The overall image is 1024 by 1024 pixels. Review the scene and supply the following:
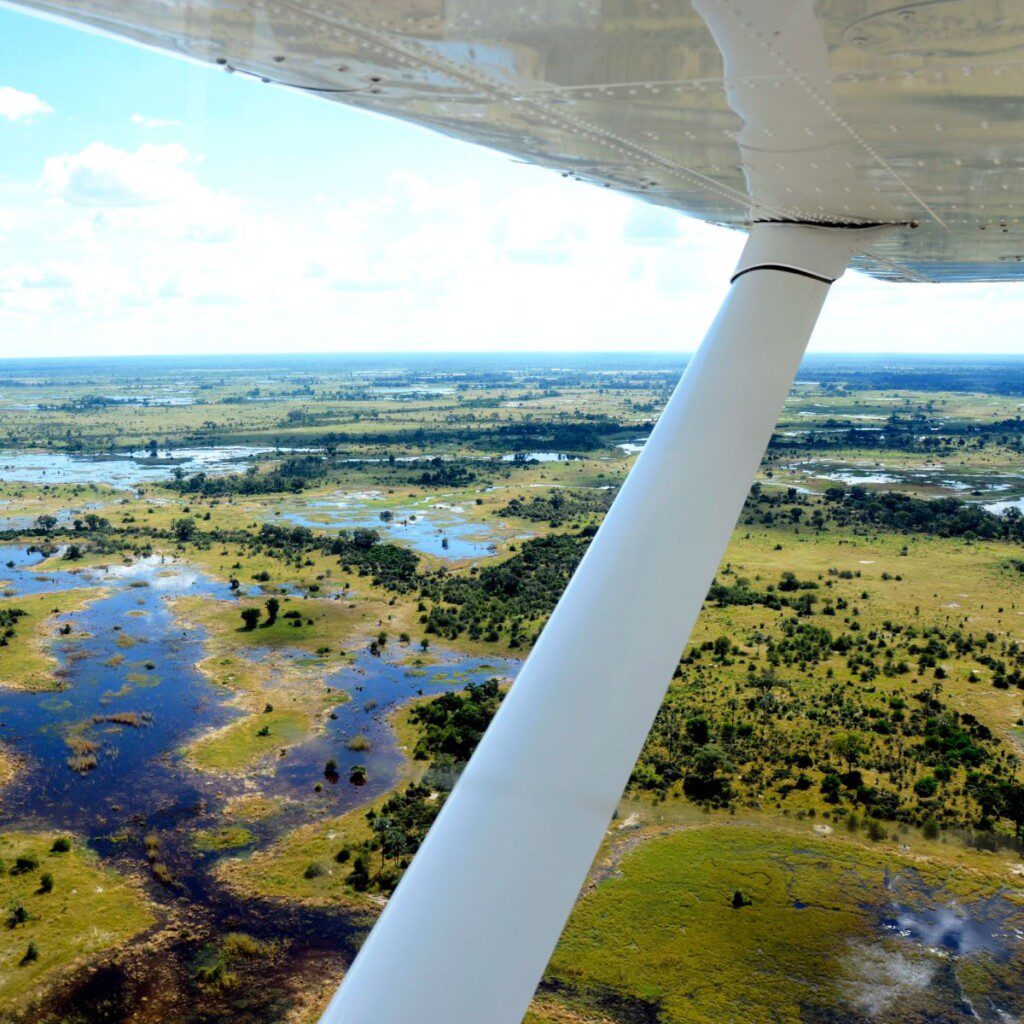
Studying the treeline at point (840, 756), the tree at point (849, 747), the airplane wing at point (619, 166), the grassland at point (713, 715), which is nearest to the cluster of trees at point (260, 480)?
the grassland at point (713, 715)

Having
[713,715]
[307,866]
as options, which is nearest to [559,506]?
[713,715]

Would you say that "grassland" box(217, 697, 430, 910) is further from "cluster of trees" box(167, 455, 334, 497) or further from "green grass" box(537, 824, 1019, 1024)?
"cluster of trees" box(167, 455, 334, 497)

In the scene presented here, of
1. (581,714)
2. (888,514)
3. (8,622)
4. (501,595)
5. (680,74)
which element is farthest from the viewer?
(888,514)

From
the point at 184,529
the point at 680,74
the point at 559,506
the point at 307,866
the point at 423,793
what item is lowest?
the point at 307,866

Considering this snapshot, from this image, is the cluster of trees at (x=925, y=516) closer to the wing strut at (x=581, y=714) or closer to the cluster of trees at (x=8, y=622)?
the cluster of trees at (x=8, y=622)

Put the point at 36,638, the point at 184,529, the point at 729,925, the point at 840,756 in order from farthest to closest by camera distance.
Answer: the point at 184,529, the point at 36,638, the point at 840,756, the point at 729,925

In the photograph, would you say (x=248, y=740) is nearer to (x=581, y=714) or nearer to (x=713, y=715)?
(x=713, y=715)
